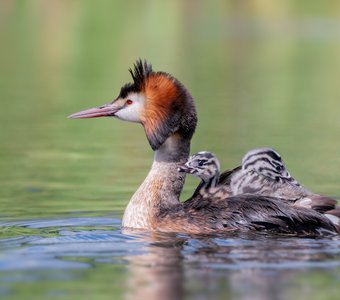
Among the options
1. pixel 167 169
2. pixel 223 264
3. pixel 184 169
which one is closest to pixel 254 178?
pixel 184 169

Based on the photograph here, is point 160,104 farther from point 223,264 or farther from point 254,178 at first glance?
point 223,264

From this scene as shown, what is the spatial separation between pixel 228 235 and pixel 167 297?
7.76 feet

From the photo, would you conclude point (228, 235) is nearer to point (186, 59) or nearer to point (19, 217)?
point (19, 217)

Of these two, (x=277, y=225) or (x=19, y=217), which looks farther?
(x=19, y=217)

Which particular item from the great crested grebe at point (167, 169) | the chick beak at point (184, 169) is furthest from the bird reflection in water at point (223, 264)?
the chick beak at point (184, 169)

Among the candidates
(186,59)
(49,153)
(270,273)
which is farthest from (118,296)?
(186,59)

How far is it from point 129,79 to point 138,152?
1273 cm

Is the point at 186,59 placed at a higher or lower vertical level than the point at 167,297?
higher

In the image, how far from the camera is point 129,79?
30.0 metres

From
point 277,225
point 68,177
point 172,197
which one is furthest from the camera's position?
point 68,177

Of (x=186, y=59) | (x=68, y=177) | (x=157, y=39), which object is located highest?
(x=157, y=39)

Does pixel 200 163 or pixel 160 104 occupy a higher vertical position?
pixel 160 104

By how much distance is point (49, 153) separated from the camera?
17.0m

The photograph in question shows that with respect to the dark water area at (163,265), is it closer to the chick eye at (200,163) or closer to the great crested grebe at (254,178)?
the great crested grebe at (254,178)
